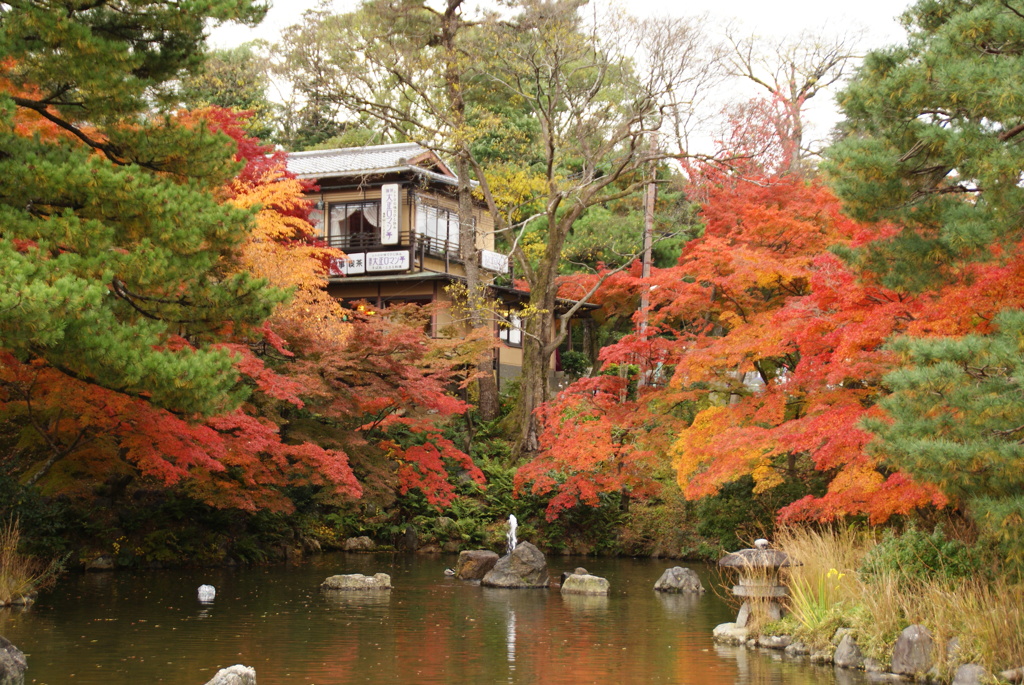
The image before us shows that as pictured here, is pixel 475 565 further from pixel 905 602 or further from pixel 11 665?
pixel 11 665

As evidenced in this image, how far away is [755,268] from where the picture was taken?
54.4 ft

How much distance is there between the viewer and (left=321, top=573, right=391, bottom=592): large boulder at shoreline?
624 inches

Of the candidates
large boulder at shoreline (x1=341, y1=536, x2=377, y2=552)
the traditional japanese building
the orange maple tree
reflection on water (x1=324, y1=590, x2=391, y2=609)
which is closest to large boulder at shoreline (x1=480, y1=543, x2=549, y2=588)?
reflection on water (x1=324, y1=590, x2=391, y2=609)

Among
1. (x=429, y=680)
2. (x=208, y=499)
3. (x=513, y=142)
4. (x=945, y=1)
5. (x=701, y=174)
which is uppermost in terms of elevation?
A: (x=513, y=142)

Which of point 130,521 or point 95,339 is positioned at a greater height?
point 95,339

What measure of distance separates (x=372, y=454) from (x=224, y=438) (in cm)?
504

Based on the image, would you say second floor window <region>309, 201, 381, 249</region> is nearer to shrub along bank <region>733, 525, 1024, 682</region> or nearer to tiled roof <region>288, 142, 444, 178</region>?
tiled roof <region>288, 142, 444, 178</region>

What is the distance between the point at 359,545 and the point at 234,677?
1563 centimetres

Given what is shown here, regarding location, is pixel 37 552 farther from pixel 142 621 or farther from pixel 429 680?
pixel 429 680

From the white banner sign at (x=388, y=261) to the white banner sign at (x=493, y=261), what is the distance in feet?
8.12

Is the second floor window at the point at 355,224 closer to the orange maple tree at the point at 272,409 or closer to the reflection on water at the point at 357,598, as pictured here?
the orange maple tree at the point at 272,409

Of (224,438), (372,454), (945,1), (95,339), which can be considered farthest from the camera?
(372,454)

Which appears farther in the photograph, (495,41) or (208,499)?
(495,41)

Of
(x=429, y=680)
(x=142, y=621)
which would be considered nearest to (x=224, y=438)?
(x=142, y=621)
